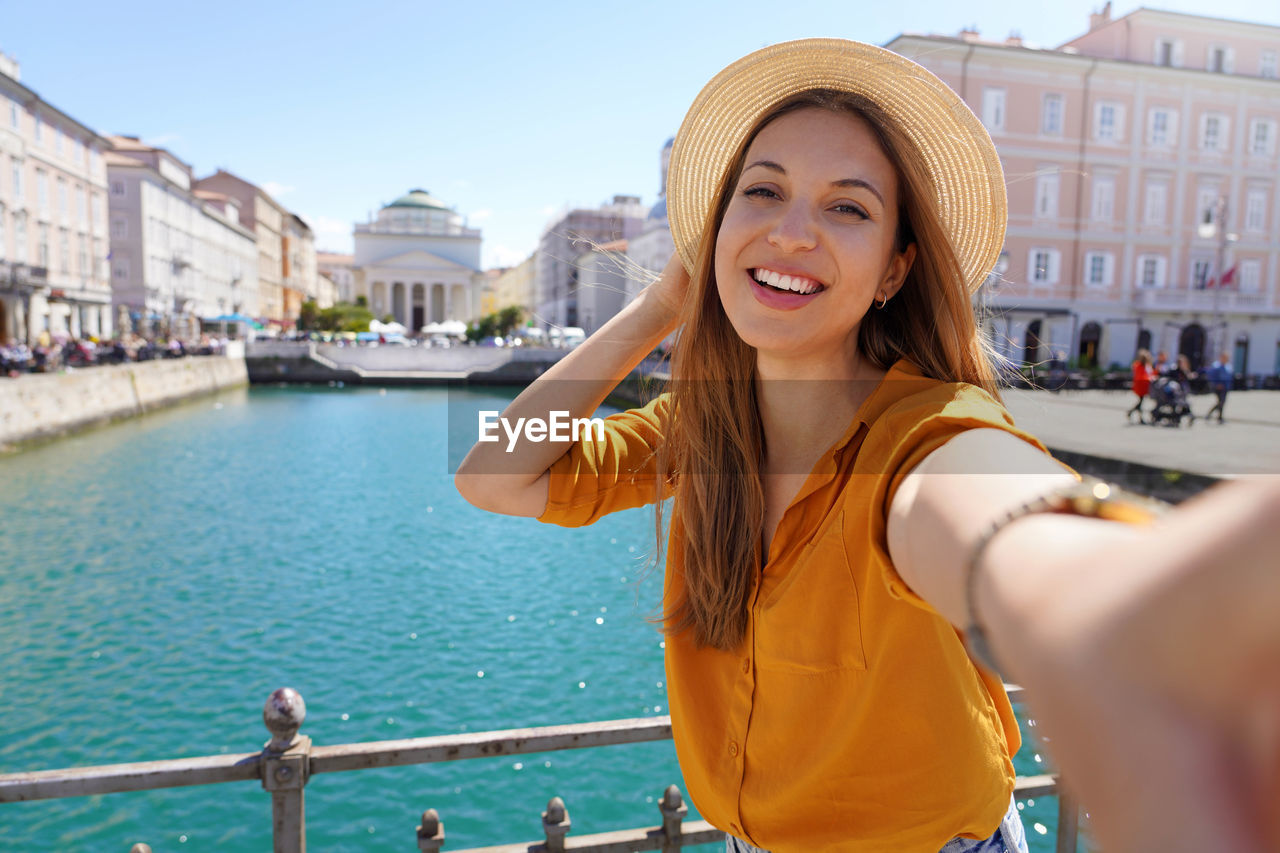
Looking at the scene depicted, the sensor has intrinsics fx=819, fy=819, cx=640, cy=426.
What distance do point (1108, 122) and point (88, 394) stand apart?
3394 cm


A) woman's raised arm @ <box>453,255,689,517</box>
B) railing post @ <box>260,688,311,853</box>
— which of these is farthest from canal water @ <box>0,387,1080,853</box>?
railing post @ <box>260,688,311,853</box>

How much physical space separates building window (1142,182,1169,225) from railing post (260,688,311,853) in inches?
1390

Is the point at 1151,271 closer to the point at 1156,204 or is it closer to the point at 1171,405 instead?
the point at 1156,204

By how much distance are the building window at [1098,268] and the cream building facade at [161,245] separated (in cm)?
4342

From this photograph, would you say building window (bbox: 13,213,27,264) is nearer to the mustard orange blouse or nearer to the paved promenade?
the paved promenade

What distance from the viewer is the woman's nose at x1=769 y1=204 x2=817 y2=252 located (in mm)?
1205

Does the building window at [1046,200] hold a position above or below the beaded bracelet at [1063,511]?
above

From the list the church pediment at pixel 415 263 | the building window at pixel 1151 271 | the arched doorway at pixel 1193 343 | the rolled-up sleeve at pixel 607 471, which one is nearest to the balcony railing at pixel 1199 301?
the building window at pixel 1151 271

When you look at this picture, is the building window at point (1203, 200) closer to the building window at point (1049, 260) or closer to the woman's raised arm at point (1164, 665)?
the building window at point (1049, 260)

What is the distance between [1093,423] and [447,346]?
1372 inches

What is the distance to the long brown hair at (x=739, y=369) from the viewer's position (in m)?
1.29

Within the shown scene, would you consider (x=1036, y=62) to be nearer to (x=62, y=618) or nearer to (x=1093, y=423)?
(x=1093, y=423)

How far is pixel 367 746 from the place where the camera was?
7.10ft

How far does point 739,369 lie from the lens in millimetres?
1492
